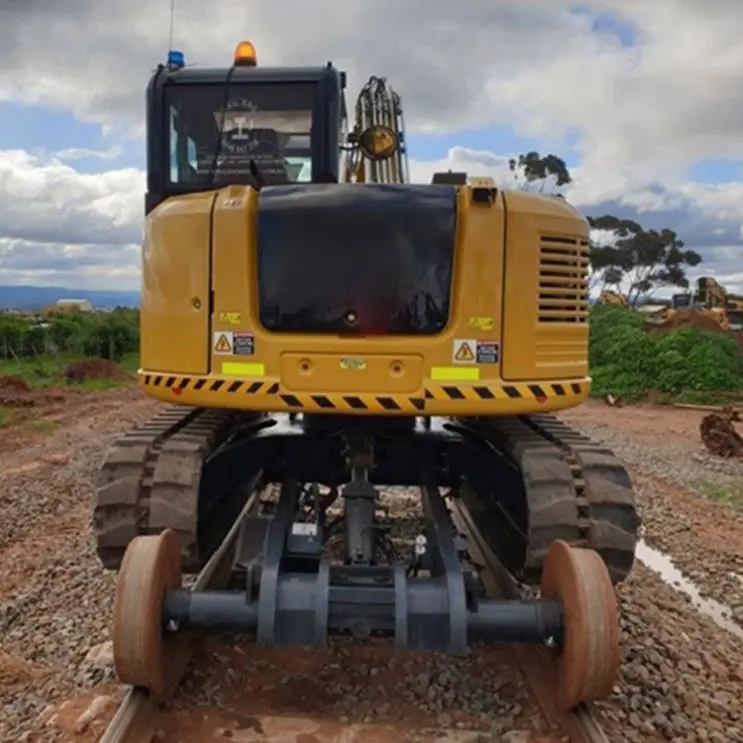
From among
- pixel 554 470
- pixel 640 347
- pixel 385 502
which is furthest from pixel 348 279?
pixel 640 347

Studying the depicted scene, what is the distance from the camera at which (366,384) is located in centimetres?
512

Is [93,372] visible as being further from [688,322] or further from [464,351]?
[464,351]

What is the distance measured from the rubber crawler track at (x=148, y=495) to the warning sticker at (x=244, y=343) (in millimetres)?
627

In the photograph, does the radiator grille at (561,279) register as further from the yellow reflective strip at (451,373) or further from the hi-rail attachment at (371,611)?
the hi-rail attachment at (371,611)

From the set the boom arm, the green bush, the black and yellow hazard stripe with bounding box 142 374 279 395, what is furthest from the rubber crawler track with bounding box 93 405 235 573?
the green bush

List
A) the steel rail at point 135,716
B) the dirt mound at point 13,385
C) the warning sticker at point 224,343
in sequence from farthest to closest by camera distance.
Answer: the dirt mound at point 13,385 < the warning sticker at point 224,343 < the steel rail at point 135,716

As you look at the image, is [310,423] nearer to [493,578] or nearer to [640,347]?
[493,578]

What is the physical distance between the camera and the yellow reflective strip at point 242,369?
518 cm

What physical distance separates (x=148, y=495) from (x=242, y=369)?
2.86ft

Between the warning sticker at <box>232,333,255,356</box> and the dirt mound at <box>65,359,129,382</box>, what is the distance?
22.0 meters

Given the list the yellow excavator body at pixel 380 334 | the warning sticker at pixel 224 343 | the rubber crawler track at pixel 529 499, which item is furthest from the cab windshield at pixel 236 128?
the rubber crawler track at pixel 529 499

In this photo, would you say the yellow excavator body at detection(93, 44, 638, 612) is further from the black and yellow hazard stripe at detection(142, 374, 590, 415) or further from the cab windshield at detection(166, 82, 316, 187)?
the cab windshield at detection(166, 82, 316, 187)

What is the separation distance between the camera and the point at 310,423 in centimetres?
642

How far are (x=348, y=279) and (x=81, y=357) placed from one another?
28284 millimetres
